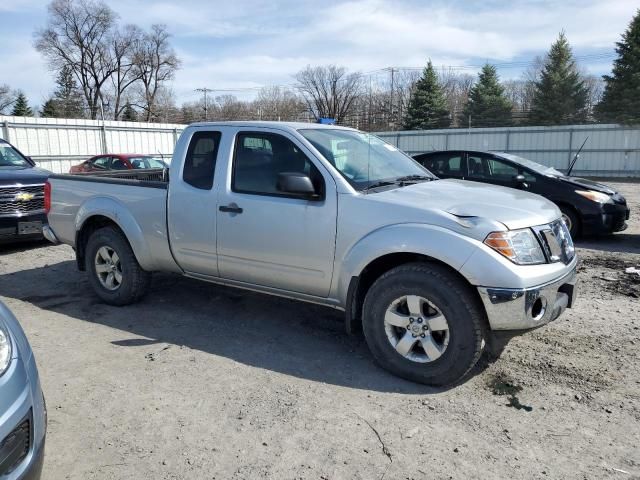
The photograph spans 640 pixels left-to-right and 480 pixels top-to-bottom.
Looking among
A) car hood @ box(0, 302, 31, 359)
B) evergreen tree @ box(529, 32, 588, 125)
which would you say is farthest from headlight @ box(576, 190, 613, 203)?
evergreen tree @ box(529, 32, 588, 125)

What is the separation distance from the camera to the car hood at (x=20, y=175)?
26.1 ft

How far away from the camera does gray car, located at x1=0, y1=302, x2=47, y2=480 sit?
83.0 inches

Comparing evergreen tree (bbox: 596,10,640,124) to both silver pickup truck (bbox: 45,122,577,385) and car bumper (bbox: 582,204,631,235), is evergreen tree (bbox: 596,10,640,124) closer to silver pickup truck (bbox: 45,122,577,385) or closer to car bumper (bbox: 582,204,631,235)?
car bumper (bbox: 582,204,631,235)

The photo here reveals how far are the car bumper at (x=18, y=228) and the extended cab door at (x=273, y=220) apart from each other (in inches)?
193

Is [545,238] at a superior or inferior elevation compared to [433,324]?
superior

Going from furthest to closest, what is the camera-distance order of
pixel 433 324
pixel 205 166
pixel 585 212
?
pixel 585 212 → pixel 205 166 → pixel 433 324

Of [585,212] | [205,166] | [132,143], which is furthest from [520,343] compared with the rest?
[132,143]

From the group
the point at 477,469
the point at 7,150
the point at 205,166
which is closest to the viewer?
the point at 477,469

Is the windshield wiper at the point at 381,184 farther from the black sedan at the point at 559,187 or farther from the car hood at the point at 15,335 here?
the black sedan at the point at 559,187

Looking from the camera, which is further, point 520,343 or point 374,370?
point 520,343

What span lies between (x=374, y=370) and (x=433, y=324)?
2.13 ft

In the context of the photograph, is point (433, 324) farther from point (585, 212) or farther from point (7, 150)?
point (7, 150)

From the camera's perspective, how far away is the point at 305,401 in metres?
3.48

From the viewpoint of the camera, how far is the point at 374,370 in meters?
3.93
